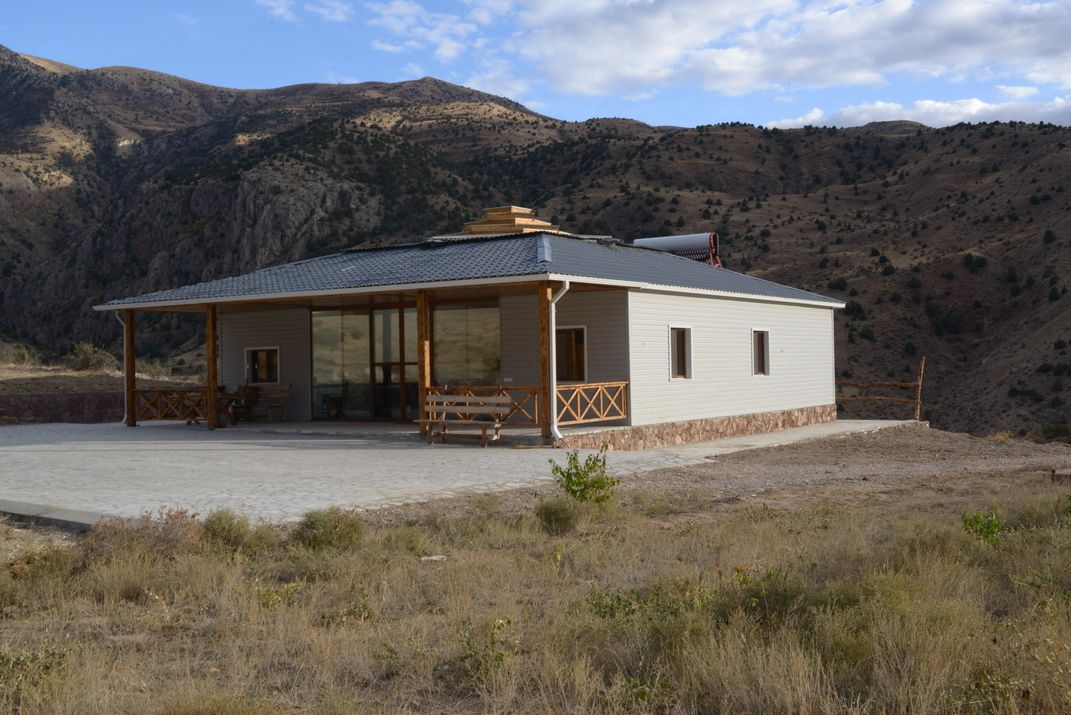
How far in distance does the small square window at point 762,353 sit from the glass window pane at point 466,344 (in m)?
6.63

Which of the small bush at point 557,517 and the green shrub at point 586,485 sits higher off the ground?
the green shrub at point 586,485

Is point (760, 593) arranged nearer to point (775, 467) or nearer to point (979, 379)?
point (775, 467)

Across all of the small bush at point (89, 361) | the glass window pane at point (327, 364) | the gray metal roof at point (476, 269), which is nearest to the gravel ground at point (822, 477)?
the gray metal roof at point (476, 269)

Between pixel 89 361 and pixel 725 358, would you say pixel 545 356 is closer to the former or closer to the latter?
pixel 725 358

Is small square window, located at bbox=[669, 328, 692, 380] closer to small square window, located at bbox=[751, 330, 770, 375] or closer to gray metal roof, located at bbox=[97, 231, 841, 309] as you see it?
gray metal roof, located at bbox=[97, 231, 841, 309]

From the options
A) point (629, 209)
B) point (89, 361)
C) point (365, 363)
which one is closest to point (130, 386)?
point (365, 363)

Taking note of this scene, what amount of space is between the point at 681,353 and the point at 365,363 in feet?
22.5

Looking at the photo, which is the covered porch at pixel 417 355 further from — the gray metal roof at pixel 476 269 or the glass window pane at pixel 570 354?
the gray metal roof at pixel 476 269

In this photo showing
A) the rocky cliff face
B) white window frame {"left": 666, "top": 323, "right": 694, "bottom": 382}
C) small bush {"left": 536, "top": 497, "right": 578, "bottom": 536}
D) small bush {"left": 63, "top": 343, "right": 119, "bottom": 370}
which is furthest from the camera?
the rocky cliff face

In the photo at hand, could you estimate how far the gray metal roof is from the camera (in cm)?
1836

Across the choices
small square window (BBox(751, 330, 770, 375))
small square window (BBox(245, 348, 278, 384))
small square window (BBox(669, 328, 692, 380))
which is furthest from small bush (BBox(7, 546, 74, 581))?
small square window (BBox(751, 330, 770, 375))

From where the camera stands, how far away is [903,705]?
4359 millimetres

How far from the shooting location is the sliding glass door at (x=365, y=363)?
72.0 ft

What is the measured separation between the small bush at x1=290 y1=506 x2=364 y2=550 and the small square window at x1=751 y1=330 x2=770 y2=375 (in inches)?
642
